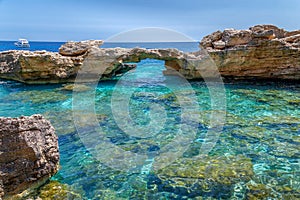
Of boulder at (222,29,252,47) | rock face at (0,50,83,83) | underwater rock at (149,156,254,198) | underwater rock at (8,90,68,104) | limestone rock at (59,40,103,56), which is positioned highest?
boulder at (222,29,252,47)

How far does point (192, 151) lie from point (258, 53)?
1246 centimetres

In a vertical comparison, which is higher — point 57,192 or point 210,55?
point 210,55

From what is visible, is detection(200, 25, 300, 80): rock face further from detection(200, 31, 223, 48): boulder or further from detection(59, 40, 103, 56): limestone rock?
detection(59, 40, 103, 56): limestone rock

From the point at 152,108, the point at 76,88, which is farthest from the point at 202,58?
the point at 76,88

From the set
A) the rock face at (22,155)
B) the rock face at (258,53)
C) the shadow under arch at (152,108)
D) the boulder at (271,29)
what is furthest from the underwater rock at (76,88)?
the boulder at (271,29)

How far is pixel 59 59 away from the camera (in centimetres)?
1703

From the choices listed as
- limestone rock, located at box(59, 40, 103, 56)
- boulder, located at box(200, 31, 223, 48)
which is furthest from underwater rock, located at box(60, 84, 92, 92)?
boulder, located at box(200, 31, 223, 48)

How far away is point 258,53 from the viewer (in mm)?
16547

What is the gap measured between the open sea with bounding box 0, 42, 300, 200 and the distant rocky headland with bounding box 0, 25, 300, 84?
2.90 m

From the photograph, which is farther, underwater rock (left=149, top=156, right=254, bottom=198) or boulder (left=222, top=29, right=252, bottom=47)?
boulder (left=222, top=29, right=252, bottom=47)

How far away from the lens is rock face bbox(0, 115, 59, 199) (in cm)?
475

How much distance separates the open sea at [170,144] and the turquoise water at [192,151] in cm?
2

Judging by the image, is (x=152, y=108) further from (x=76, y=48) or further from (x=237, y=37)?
(x=76, y=48)

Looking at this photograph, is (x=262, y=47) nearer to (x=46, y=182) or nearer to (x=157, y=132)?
(x=157, y=132)
